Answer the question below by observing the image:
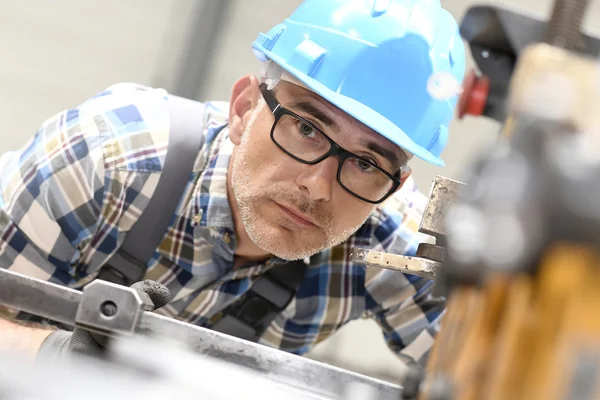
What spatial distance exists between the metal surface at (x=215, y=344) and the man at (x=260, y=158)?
0.31 meters

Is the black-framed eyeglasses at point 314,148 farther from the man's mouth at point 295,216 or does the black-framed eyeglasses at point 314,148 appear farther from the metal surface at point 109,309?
the metal surface at point 109,309

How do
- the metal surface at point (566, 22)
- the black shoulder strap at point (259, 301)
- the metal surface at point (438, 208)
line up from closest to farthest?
the metal surface at point (566, 22), the metal surface at point (438, 208), the black shoulder strap at point (259, 301)

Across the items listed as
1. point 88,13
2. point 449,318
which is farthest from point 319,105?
point 88,13

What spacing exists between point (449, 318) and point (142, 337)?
38cm

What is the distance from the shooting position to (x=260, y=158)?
1.21 meters

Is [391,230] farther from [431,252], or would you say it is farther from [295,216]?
[431,252]

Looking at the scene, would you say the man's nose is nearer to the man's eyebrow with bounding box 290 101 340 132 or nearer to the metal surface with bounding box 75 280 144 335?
the man's eyebrow with bounding box 290 101 340 132

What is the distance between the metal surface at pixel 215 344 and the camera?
27.9 inches

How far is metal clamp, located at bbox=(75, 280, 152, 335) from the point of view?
71cm

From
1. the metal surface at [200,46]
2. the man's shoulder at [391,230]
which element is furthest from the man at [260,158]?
the metal surface at [200,46]

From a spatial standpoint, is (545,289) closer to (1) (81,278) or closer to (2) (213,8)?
(1) (81,278)

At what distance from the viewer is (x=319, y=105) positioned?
116 centimetres

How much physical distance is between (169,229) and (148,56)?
197 centimetres

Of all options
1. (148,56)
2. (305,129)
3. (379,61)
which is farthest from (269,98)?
(148,56)
